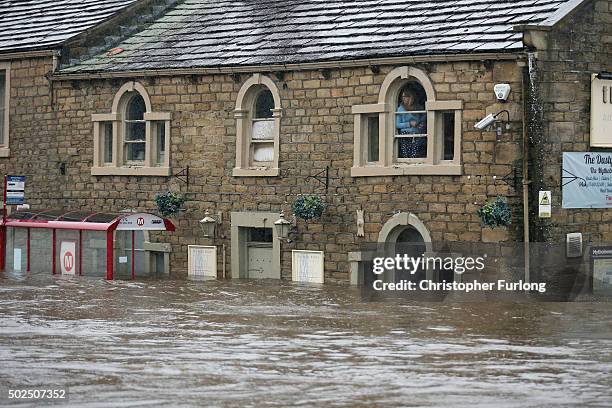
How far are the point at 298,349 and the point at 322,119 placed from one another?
12096mm

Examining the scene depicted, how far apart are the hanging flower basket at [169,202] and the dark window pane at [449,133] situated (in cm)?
727

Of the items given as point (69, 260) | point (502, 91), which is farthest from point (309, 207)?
point (69, 260)

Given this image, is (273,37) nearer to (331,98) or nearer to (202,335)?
(331,98)

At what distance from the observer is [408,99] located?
31062 mm

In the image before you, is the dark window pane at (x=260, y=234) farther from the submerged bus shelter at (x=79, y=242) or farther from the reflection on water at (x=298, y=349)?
the reflection on water at (x=298, y=349)

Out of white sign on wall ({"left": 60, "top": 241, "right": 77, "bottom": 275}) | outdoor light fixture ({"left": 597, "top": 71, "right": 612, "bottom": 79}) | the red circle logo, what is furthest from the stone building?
the red circle logo

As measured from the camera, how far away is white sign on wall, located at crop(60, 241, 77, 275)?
1387 inches

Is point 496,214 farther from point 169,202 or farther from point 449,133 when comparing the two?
point 169,202

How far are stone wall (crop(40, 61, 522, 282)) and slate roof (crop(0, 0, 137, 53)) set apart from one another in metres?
1.60

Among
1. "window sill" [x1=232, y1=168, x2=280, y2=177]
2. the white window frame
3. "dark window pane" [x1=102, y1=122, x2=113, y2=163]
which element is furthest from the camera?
the white window frame

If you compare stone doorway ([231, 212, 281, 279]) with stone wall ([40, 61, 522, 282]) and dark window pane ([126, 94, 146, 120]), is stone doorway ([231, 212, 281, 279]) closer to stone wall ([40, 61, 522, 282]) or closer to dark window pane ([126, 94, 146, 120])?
stone wall ([40, 61, 522, 282])

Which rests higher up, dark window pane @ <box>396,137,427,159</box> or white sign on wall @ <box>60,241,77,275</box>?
dark window pane @ <box>396,137,427,159</box>

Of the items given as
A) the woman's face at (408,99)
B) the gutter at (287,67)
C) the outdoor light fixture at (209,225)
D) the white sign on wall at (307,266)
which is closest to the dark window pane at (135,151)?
the gutter at (287,67)

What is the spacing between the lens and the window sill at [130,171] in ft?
117
